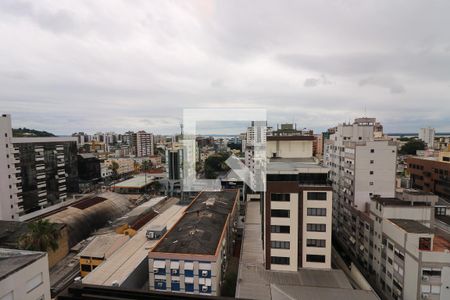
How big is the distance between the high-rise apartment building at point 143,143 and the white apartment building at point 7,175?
144ft

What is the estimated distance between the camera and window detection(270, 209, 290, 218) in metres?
9.65

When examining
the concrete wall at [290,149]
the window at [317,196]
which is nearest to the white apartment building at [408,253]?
the window at [317,196]

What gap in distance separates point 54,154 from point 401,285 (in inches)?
991

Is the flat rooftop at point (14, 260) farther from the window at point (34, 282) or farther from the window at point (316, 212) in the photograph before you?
the window at point (316, 212)

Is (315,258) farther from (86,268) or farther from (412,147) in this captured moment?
(412,147)

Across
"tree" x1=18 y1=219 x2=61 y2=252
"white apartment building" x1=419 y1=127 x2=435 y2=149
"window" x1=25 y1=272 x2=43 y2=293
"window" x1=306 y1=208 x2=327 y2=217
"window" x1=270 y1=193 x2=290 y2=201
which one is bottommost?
"tree" x1=18 y1=219 x2=61 y2=252

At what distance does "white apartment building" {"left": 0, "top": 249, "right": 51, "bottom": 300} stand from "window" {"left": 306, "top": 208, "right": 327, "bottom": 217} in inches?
342

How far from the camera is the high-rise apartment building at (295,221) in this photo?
378 inches

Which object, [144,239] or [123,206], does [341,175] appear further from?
[123,206]

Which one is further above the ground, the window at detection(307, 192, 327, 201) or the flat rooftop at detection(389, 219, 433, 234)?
the window at detection(307, 192, 327, 201)

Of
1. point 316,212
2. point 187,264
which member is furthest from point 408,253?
point 187,264

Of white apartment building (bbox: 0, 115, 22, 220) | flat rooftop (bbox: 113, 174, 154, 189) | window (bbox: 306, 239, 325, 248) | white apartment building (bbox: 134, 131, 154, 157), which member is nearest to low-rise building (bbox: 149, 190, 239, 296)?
window (bbox: 306, 239, 325, 248)

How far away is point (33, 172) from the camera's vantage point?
19.5m

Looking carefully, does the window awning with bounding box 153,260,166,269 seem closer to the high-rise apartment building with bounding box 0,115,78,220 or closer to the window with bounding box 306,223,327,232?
the window with bounding box 306,223,327,232
